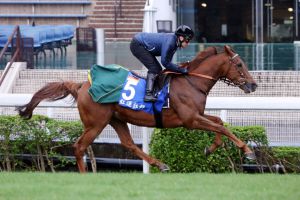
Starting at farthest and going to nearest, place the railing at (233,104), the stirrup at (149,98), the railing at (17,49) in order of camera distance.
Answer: the railing at (17,49), the railing at (233,104), the stirrup at (149,98)

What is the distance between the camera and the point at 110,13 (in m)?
30.7

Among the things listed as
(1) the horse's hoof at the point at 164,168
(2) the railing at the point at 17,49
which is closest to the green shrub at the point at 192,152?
(1) the horse's hoof at the point at 164,168

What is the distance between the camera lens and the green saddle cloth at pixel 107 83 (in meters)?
12.2

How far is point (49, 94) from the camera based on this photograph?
12789 mm

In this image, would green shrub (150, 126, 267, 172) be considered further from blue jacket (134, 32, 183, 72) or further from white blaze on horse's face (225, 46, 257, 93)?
Answer: blue jacket (134, 32, 183, 72)

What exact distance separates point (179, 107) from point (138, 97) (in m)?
0.53

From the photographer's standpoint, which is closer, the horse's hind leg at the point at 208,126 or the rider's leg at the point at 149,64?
the horse's hind leg at the point at 208,126

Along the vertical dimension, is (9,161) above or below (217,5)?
below

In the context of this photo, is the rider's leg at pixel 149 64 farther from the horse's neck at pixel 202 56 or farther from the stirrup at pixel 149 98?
the horse's neck at pixel 202 56

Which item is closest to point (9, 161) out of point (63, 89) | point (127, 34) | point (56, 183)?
point (63, 89)

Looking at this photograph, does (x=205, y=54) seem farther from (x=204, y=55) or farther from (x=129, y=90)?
(x=129, y=90)

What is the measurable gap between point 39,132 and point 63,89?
112 cm

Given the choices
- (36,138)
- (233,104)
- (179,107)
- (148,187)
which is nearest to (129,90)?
(179,107)

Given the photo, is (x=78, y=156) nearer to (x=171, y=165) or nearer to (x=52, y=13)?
(x=171, y=165)
